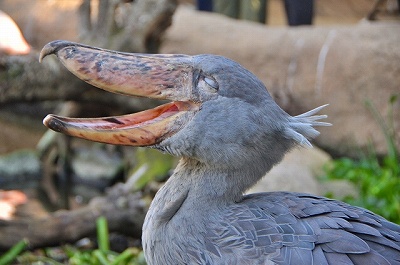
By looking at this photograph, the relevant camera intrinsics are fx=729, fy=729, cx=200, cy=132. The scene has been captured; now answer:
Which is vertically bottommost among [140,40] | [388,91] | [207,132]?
[388,91]

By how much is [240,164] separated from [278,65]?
3968 millimetres

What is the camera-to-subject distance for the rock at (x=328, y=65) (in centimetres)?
530

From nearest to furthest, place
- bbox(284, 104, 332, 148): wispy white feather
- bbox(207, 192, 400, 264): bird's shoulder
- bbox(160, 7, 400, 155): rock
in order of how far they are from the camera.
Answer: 1. bbox(207, 192, 400, 264): bird's shoulder
2. bbox(284, 104, 332, 148): wispy white feather
3. bbox(160, 7, 400, 155): rock

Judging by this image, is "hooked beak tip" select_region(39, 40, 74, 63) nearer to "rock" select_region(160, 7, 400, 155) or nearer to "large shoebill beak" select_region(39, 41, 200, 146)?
"large shoebill beak" select_region(39, 41, 200, 146)

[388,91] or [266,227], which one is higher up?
[266,227]

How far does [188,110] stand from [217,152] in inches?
5.2

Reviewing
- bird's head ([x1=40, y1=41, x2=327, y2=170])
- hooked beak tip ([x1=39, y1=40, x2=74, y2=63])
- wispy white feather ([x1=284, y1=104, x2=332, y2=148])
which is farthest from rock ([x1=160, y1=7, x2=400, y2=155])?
hooked beak tip ([x1=39, y1=40, x2=74, y2=63])

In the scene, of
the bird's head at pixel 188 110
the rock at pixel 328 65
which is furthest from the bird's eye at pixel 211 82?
the rock at pixel 328 65

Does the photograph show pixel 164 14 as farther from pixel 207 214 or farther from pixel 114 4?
pixel 207 214

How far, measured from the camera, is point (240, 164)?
1903mm

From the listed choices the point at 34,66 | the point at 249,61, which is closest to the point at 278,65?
the point at 249,61

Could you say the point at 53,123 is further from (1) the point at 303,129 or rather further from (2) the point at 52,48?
(1) the point at 303,129

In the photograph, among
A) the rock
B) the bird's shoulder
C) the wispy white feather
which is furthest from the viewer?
the rock

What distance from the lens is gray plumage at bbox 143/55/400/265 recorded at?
70.9 inches
